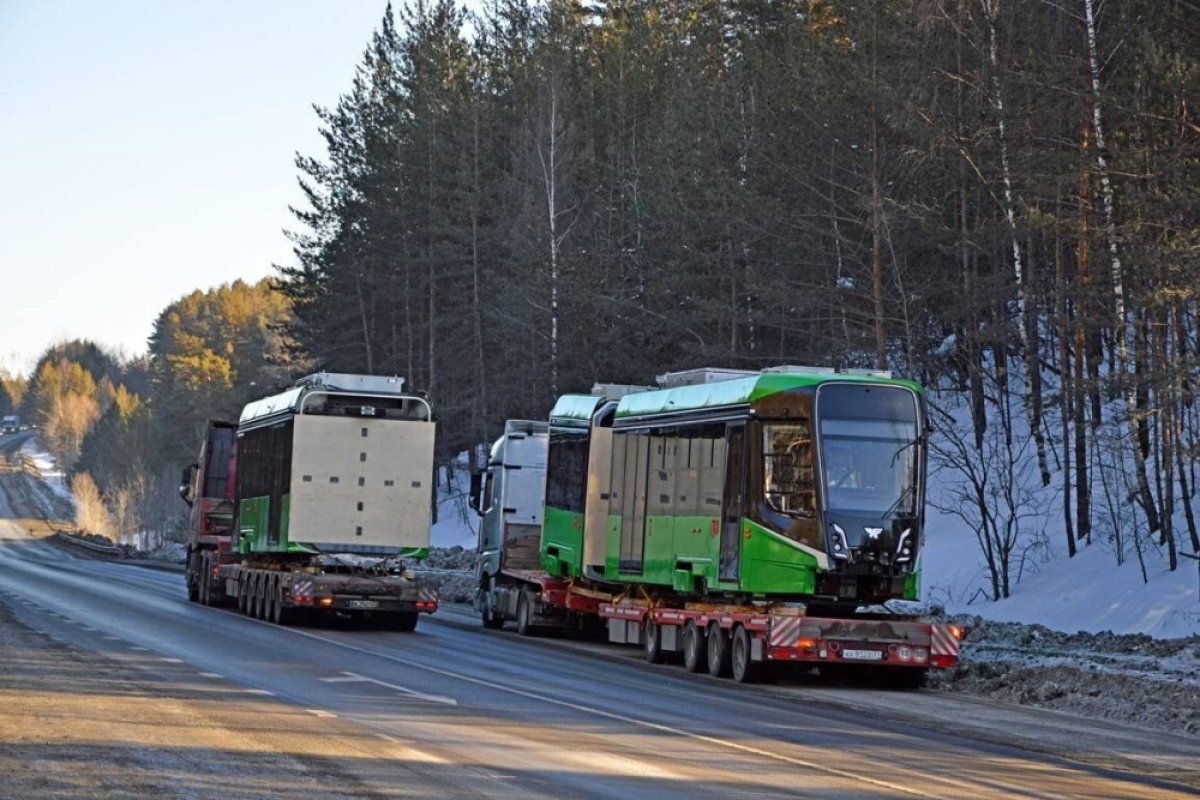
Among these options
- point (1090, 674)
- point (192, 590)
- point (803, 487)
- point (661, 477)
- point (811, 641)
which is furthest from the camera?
point (192, 590)

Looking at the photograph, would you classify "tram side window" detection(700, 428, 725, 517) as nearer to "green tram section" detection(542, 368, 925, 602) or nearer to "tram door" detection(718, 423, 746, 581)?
"green tram section" detection(542, 368, 925, 602)

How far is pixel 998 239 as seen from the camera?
3856 cm

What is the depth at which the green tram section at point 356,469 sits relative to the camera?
31.5 meters

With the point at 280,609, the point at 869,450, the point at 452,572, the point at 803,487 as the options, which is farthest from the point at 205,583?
the point at 869,450

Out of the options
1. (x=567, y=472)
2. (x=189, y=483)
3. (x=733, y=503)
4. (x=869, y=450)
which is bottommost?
(x=733, y=503)

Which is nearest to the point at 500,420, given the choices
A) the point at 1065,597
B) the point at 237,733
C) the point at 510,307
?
the point at 510,307

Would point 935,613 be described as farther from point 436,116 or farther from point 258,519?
point 436,116

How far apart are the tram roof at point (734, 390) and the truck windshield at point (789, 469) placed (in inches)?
20.8

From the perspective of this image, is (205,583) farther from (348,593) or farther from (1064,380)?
(1064,380)

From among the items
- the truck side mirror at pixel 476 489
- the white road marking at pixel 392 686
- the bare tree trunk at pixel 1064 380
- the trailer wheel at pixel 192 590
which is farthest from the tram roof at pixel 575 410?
the trailer wheel at pixel 192 590

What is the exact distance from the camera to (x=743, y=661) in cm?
2345

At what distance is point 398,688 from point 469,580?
29094 millimetres

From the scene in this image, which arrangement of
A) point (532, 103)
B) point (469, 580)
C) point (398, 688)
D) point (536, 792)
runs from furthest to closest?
point (532, 103) → point (469, 580) → point (398, 688) → point (536, 792)

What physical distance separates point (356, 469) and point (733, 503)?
9.55 metres
